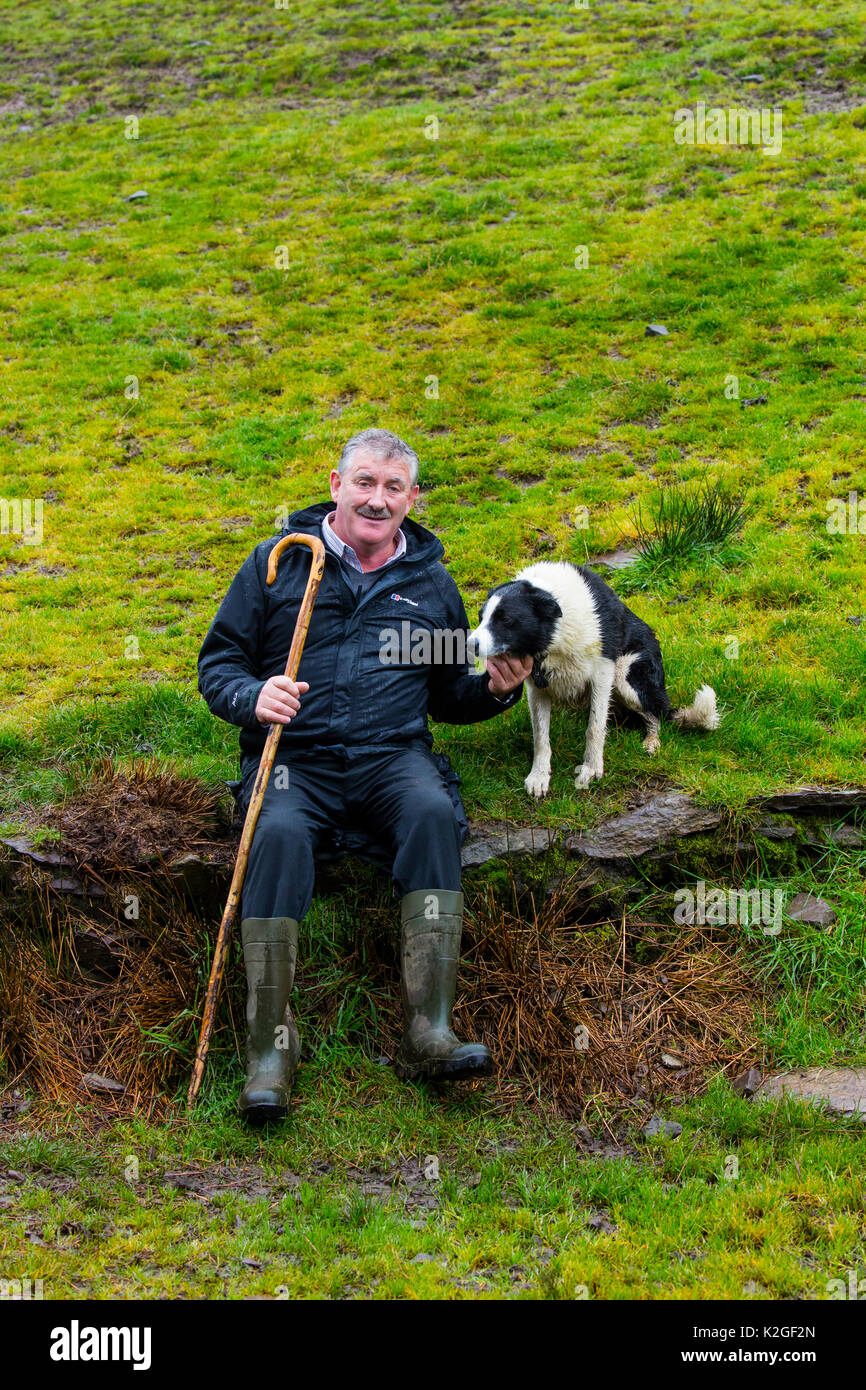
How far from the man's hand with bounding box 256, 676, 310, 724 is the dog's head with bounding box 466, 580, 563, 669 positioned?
3.12 ft

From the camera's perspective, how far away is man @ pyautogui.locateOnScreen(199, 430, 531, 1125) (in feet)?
14.2

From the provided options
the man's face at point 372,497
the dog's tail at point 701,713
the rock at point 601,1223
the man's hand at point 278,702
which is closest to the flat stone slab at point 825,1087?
the rock at point 601,1223

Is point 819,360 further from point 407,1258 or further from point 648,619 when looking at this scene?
point 407,1258

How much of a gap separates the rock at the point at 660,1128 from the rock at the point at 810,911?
4.29 feet

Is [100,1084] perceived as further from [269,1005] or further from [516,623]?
[516,623]

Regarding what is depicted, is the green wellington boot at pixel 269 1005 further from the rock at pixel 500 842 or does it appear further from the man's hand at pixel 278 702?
the rock at pixel 500 842

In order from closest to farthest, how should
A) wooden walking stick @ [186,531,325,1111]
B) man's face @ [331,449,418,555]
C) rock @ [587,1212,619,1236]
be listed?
rock @ [587,1212,619,1236]
wooden walking stick @ [186,531,325,1111]
man's face @ [331,449,418,555]

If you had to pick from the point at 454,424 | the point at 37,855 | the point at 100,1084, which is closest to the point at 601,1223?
the point at 100,1084

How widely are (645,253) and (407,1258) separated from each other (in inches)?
455

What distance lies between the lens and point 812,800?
555 centimetres

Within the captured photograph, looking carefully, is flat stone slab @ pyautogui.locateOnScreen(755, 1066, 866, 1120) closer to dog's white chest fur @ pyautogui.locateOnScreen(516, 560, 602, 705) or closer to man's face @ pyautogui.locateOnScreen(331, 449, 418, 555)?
dog's white chest fur @ pyautogui.locateOnScreen(516, 560, 602, 705)

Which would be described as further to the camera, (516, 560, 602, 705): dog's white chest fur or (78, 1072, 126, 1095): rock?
(516, 560, 602, 705): dog's white chest fur

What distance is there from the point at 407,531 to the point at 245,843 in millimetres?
1810

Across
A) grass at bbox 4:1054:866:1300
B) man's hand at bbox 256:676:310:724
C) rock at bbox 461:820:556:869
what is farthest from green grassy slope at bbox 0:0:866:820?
grass at bbox 4:1054:866:1300
